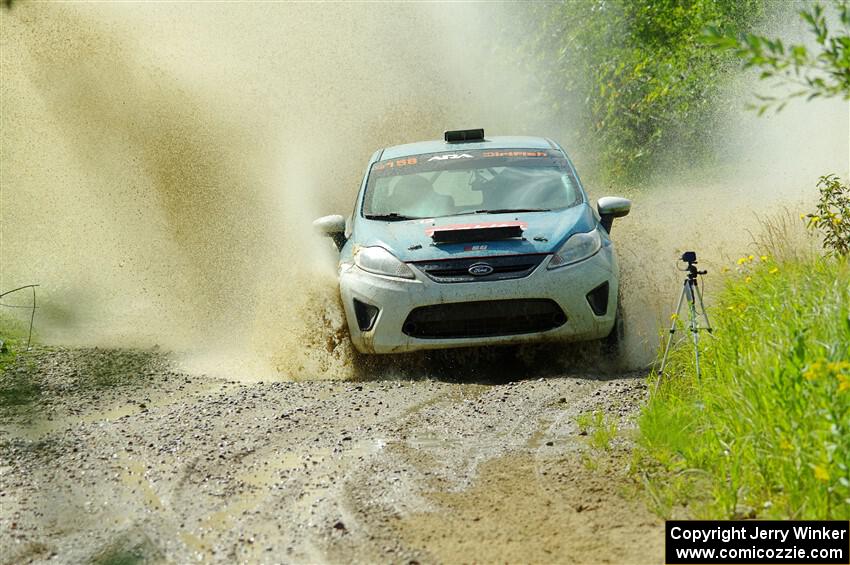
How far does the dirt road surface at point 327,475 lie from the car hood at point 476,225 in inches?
35.5

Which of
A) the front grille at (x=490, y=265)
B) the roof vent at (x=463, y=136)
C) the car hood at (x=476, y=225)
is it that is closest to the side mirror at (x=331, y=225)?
the car hood at (x=476, y=225)

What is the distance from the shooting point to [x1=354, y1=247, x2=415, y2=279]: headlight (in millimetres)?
8852

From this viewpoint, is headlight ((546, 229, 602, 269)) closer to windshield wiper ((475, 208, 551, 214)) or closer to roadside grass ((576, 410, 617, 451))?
windshield wiper ((475, 208, 551, 214))

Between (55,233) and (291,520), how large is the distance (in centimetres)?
1136

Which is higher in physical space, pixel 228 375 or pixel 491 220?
pixel 491 220

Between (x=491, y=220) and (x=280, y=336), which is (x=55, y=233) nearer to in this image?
(x=280, y=336)

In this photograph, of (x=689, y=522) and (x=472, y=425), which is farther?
(x=472, y=425)

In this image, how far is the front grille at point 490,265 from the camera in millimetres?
8719

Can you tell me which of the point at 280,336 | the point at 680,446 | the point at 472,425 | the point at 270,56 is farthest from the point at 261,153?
the point at 680,446

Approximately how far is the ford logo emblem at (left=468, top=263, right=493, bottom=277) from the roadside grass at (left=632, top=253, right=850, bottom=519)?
1.90 metres

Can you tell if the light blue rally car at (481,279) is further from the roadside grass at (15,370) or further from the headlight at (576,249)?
the roadside grass at (15,370)

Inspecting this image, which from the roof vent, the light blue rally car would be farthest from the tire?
the roof vent

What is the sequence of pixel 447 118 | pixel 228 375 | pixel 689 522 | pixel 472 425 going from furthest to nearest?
1. pixel 447 118
2. pixel 228 375
3. pixel 472 425
4. pixel 689 522

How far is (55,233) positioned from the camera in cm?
1586
